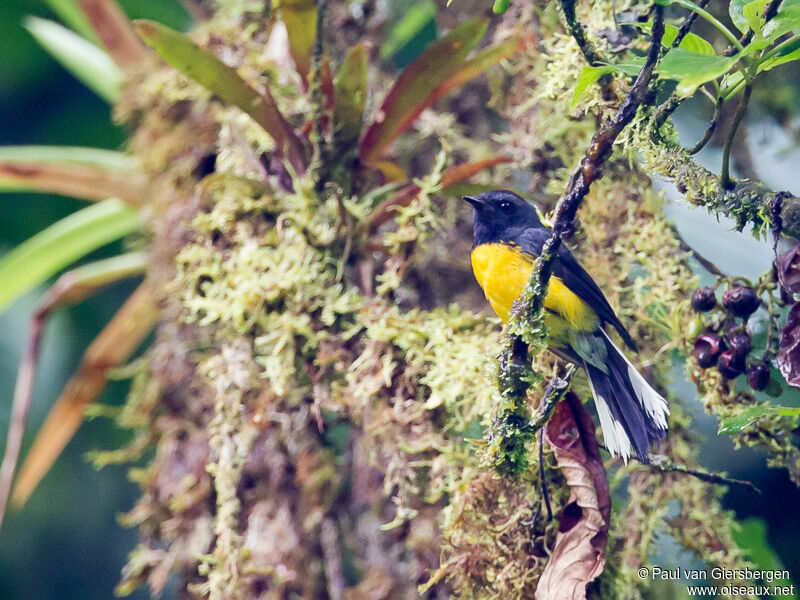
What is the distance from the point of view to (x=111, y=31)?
2143 mm

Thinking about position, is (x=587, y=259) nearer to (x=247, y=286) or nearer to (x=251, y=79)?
(x=247, y=286)

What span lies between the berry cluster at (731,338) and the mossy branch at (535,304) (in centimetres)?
33

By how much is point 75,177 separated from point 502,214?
1378 millimetres

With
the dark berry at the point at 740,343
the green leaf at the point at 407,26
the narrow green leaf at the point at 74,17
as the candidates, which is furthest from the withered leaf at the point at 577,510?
the narrow green leaf at the point at 74,17

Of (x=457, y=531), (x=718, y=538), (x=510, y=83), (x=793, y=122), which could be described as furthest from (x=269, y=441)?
(x=793, y=122)

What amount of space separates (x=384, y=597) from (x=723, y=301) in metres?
1.06

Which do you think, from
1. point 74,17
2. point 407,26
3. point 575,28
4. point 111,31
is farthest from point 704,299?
point 74,17

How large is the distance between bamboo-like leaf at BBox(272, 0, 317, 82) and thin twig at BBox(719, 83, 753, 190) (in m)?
0.83

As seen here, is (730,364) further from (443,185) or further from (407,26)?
(407,26)

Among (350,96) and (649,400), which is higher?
(350,96)

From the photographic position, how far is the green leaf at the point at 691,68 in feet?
2.34

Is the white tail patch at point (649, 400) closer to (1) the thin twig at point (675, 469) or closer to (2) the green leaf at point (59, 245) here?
(1) the thin twig at point (675, 469)

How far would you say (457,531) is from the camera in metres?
1.13

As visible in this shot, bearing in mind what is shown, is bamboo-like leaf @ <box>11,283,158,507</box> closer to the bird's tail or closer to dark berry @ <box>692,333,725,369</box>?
the bird's tail
